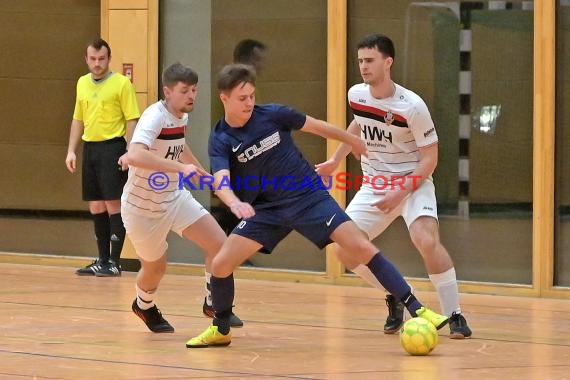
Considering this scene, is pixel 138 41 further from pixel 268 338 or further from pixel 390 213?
pixel 268 338

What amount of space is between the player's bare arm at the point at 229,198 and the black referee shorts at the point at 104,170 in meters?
4.63

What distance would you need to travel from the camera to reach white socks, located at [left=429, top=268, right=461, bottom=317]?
7.73 m

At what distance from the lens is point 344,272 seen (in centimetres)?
1088

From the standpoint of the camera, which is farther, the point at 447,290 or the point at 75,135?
the point at 75,135

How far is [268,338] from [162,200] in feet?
3.61

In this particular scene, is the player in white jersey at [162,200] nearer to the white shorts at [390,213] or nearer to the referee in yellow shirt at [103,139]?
the white shorts at [390,213]

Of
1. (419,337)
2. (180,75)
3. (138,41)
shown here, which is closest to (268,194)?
(180,75)

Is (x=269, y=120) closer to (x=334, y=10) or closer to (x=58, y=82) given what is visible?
(x=334, y=10)

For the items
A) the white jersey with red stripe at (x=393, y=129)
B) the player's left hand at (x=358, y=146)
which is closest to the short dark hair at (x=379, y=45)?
the white jersey with red stripe at (x=393, y=129)

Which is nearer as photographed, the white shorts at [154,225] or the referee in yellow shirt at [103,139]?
the white shorts at [154,225]

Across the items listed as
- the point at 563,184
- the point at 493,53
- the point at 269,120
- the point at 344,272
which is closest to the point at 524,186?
the point at 563,184

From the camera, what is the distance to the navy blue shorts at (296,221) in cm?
708

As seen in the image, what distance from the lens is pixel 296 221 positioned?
280 inches

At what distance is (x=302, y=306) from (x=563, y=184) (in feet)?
7.90
